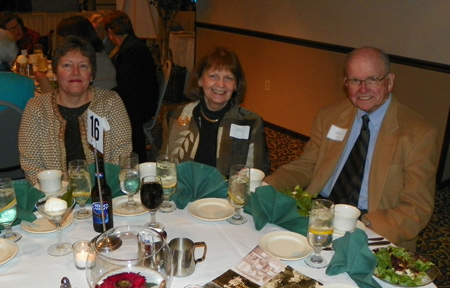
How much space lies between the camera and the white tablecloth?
1501 mm

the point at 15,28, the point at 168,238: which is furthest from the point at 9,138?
the point at 15,28

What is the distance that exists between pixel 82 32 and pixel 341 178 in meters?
2.71

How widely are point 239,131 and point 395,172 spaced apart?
2.93ft

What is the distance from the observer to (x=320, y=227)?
61.3 inches

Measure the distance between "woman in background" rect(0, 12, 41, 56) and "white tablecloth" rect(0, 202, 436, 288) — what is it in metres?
4.28

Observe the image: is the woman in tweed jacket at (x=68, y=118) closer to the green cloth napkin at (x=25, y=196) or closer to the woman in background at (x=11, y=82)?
the woman in background at (x=11, y=82)

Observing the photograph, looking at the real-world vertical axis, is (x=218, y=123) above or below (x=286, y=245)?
above

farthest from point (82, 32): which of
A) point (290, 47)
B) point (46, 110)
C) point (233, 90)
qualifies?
point (290, 47)

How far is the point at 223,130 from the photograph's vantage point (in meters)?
2.82

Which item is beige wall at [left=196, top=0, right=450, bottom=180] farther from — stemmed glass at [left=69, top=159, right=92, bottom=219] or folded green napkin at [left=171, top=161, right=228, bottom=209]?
stemmed glass at [left=69, top=159, right=92, bottom=219]

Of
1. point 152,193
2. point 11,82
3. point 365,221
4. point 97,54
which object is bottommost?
point 365,221

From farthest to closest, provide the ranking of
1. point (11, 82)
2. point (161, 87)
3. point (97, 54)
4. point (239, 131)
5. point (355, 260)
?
point (161, 87), point (97, 54), point (11, 82), point (239, 131), point (355, 260)

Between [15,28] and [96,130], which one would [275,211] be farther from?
[15,28]

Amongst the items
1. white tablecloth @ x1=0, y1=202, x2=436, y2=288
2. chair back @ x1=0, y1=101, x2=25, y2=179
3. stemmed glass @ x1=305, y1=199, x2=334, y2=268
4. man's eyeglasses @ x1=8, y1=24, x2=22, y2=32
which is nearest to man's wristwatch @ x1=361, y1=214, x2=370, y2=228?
white tablecloth @ x1=0, y1=202, x2=436, y2=288
